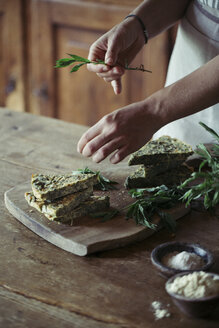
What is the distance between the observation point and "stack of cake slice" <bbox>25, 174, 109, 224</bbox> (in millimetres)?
1532

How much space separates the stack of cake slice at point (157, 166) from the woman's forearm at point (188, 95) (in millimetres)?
161

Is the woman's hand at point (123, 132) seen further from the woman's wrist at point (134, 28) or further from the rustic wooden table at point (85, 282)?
the woman's wrist at point (134, 28)

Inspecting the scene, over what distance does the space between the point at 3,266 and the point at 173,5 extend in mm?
1352

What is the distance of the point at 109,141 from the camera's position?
5.27 feet

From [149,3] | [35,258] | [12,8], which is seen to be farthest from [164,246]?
[12,8]

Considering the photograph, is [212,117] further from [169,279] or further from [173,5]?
[169,279]

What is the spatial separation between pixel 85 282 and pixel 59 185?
37cm

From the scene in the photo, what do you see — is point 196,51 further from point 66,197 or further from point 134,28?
point 66,197

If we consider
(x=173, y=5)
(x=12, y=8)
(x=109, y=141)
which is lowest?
(x=12, y=8)

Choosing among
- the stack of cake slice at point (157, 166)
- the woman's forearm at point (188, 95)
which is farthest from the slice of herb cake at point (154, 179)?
the woman's forearm at point (188, 95)

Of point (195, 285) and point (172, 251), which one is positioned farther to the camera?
point (172, 251)

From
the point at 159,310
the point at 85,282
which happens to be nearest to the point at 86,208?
the point at 85,282

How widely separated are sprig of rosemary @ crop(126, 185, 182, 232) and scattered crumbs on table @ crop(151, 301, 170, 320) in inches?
12.5

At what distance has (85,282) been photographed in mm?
1310
